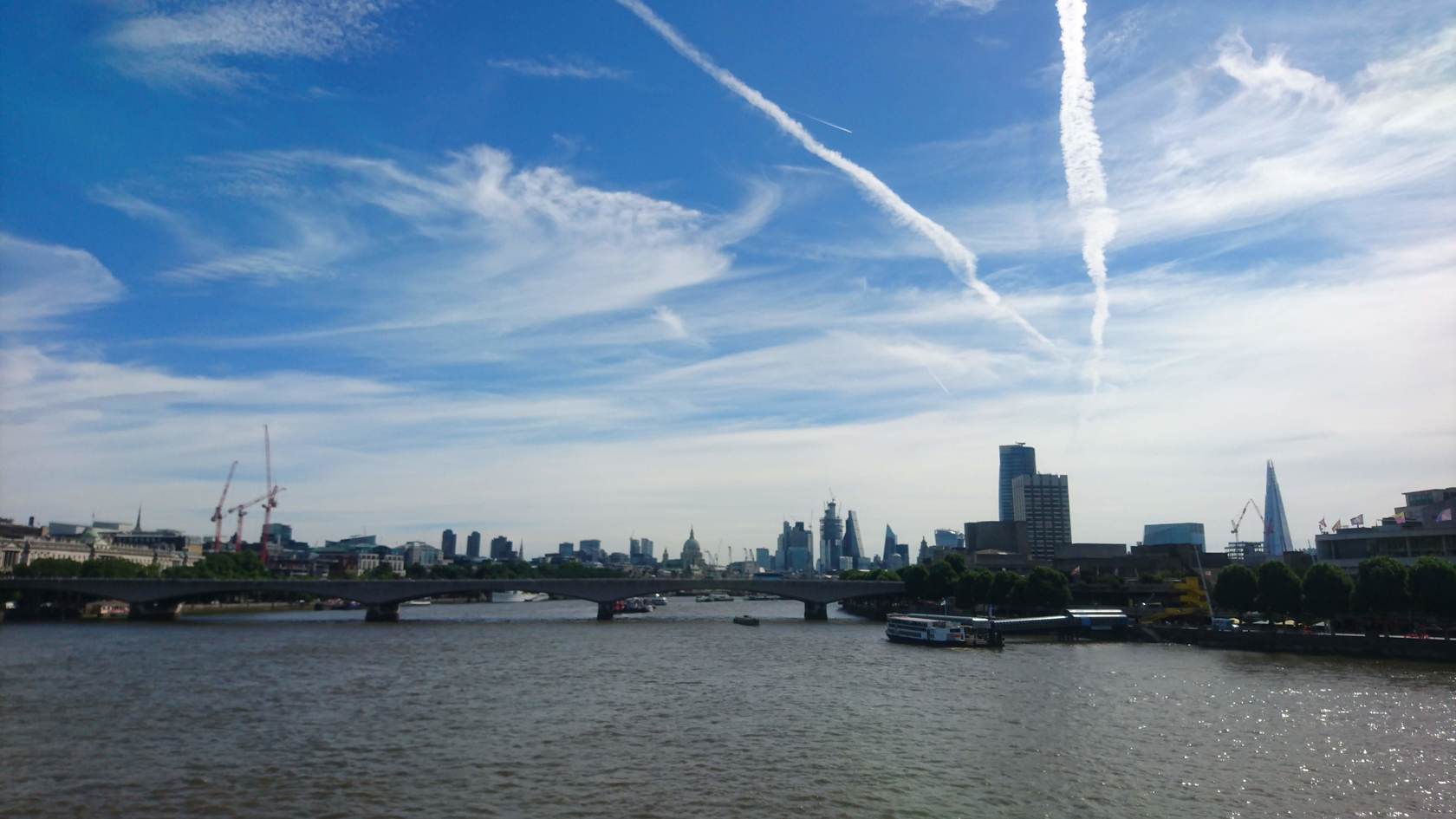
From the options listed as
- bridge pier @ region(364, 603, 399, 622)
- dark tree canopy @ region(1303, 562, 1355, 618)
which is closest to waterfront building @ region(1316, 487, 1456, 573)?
dark tree canopy @ region(1303, 562, 1355, 618)

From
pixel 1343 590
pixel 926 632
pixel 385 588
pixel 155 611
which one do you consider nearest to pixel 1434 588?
pixel 1343 590

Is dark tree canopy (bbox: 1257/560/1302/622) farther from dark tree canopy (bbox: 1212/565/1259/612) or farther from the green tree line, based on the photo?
dark tree canopy (bbox: 1212/565/1259/612)

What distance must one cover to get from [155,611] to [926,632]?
106568mm

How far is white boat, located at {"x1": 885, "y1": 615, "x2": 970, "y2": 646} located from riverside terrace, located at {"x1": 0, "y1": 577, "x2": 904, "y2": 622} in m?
36.0

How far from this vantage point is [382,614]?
130m

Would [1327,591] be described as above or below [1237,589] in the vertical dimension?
above

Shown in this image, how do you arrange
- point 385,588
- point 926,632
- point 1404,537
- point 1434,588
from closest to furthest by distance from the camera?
point 1434,588 → point 926,632 → point 1404,537 → point 385,588

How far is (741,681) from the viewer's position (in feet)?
200

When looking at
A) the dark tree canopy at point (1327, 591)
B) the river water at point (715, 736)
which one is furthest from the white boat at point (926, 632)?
the dark tree canopy at point (1327, 591)

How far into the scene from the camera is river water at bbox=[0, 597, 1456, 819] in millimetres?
30583

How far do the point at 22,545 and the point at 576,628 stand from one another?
4944 inches

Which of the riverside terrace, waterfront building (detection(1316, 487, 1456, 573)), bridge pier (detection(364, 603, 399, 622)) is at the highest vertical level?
waterfront building (detection(1316, 487, 1456, 573))

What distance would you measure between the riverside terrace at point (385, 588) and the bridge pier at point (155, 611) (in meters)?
0.10

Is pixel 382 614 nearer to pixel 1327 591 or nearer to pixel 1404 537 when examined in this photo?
pixel 1327 591
